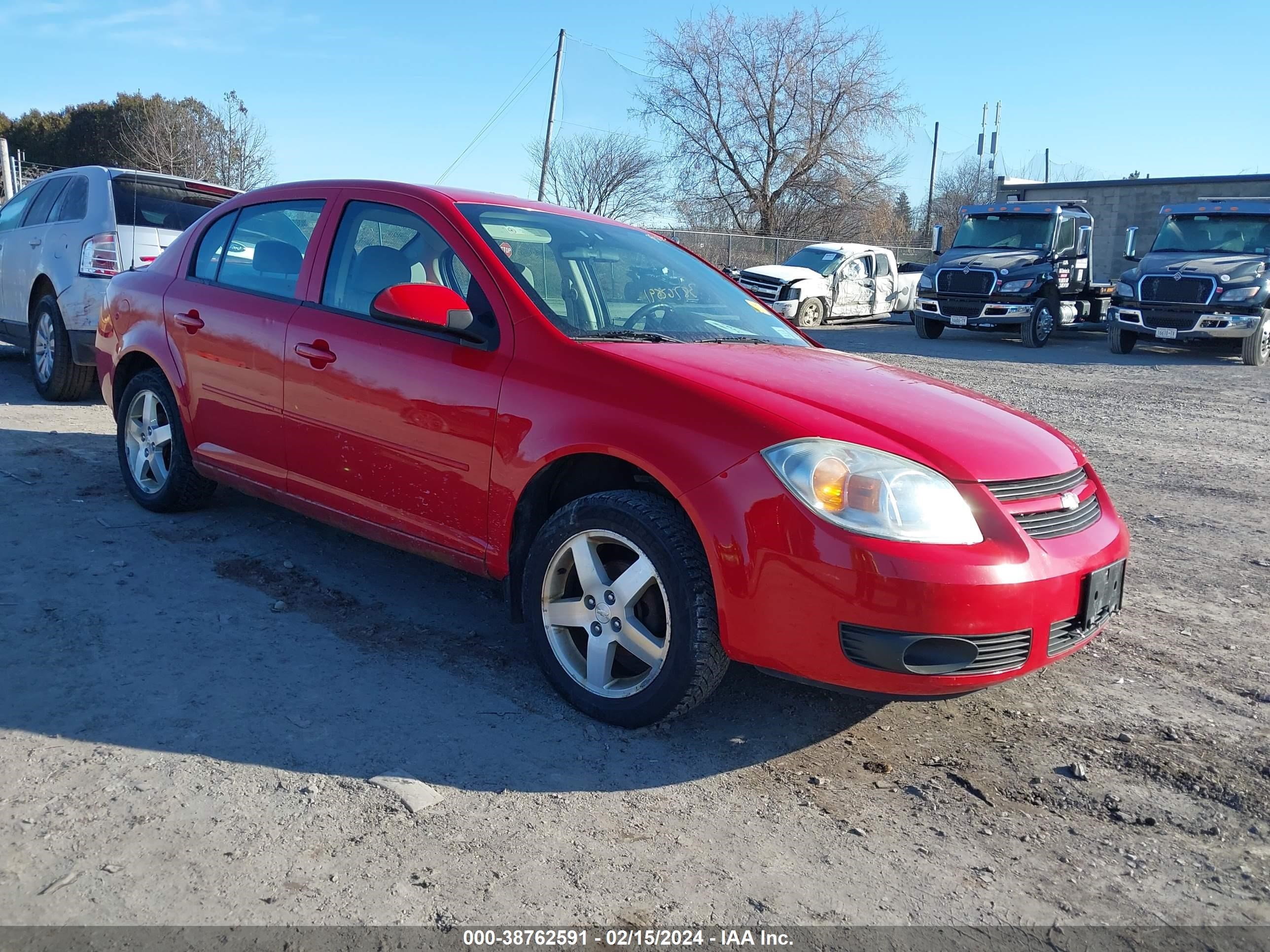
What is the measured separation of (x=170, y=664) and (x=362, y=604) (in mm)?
880

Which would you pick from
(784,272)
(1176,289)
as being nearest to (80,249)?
(784,272)

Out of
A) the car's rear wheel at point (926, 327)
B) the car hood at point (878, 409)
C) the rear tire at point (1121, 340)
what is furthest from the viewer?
the car's rear wheel at point (926, 327)

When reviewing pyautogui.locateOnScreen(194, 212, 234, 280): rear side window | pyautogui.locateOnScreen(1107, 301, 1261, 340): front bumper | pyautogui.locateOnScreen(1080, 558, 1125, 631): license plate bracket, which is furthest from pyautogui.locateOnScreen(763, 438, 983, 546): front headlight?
pyautogui.locateOnScreen(1107, 301, 1261, 340): front bumper

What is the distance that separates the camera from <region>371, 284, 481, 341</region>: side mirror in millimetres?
3682

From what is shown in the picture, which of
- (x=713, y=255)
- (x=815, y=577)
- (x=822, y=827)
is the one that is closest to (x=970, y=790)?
(x=822, y=827)

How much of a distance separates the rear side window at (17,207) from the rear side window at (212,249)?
5.16m

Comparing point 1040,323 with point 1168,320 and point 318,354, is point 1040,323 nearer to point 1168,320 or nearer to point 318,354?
point 1168,320

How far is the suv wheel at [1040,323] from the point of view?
18.3m

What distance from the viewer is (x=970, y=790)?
10.1ft

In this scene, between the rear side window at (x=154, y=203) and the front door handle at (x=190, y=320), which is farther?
the rear side window at (x=154, y=203)

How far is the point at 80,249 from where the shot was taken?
26.5ft

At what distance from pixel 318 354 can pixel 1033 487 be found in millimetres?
2780

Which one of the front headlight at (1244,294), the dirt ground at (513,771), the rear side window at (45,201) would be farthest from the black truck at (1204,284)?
the rear side window at (45,201)

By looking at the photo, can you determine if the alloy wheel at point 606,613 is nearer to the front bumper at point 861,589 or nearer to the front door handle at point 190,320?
the front bumper at point 861,589
